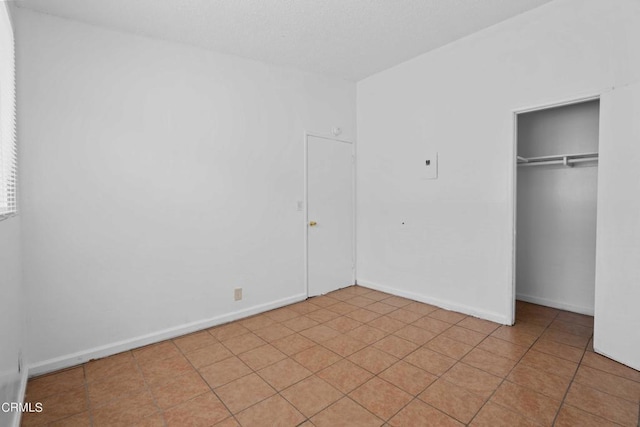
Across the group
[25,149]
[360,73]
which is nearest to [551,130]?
[360,73]

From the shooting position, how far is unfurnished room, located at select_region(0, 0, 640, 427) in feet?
7.06

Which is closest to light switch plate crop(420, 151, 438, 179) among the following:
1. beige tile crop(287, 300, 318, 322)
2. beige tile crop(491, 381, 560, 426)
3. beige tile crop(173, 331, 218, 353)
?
beige tile crop(287, 300, 318, 322)

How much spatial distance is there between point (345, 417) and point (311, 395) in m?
0.30

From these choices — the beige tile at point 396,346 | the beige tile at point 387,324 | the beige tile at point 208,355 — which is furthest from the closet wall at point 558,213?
the beige tile at point 208,355

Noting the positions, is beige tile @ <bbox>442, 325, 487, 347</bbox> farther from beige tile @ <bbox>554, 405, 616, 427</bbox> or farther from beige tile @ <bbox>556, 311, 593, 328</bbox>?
beige tile @ <bbox>556, 311, 593, 328</bbox>

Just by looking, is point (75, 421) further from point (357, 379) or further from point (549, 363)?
point (549, 363)

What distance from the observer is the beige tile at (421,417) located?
1847 millimetres

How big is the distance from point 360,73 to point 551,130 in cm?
237

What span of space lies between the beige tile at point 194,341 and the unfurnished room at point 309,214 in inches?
0.9

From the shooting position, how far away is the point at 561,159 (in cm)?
347

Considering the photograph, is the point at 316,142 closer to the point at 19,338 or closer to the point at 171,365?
the point at 171,365

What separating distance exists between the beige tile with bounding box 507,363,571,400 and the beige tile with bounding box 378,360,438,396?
594mm

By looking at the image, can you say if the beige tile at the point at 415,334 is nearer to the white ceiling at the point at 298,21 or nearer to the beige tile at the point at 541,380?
the beige tile at the point at 541,380

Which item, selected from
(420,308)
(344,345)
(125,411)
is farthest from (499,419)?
(125,411)
